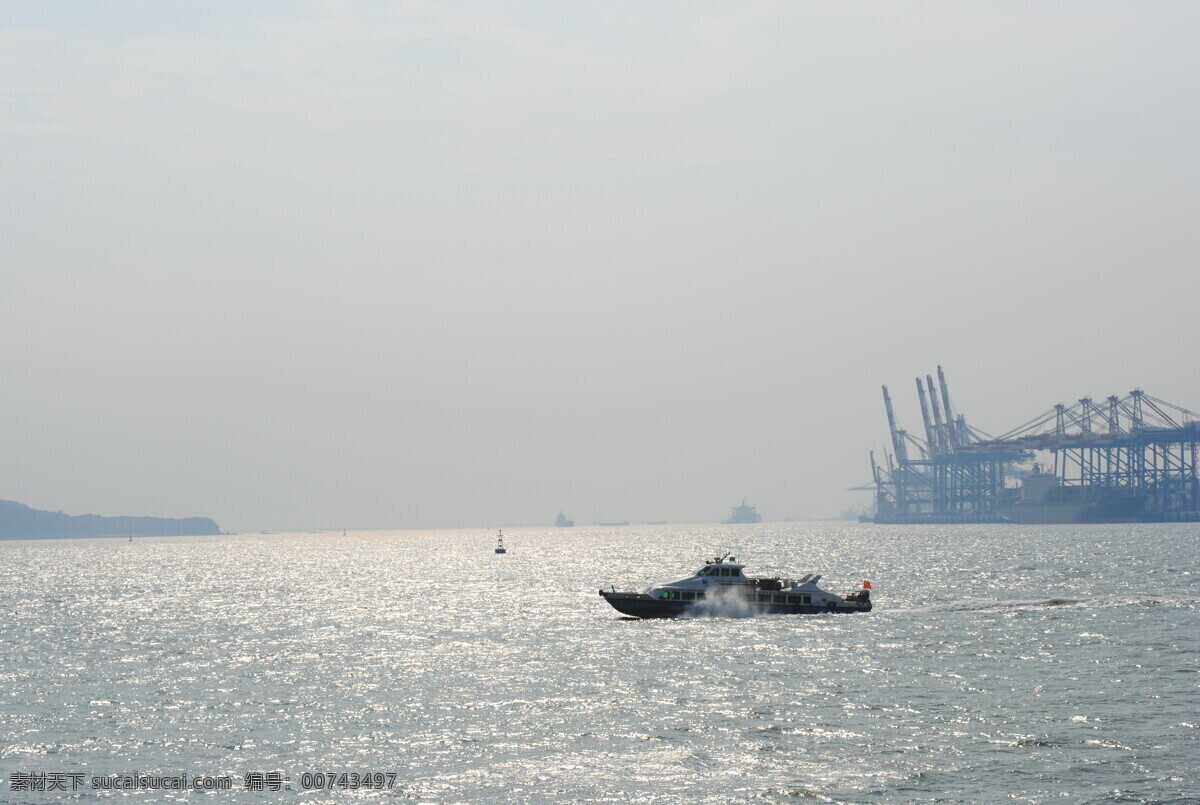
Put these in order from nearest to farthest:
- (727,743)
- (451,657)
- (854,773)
Result: (854,773) < (727,743) < (451,657)

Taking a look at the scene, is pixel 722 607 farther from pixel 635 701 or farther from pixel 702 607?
pixel 635 701

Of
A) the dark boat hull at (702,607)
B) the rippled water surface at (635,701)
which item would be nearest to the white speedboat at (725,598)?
the dark boat hull at (702,607)

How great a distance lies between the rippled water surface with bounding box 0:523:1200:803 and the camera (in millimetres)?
38219

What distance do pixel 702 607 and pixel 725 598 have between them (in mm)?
1691

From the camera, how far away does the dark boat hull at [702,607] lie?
3327 inches

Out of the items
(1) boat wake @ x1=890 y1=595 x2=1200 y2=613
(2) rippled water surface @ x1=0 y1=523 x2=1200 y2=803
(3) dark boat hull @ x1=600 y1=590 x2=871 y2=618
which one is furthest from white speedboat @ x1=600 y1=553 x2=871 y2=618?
(1) boat wake @ x1=890 y1=595 x2=1200 y2=613

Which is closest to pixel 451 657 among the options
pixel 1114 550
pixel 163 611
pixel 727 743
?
pixel 727 743

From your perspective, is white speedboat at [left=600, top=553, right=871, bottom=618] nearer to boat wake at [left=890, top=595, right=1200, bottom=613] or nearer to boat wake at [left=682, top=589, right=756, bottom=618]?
boat wake at [left=682, top=589, right=756, bottom=618]

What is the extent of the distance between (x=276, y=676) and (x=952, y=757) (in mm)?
34488

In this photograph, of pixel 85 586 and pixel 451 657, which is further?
pixel 85 586

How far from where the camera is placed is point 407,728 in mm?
47344

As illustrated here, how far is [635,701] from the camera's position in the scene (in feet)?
170

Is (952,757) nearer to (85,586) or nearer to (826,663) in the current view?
(826,663)

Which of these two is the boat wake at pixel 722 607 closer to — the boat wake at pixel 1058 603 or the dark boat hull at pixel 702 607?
the dark boat hull at pixel 702 607
